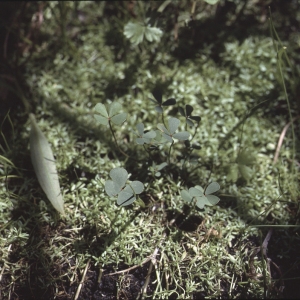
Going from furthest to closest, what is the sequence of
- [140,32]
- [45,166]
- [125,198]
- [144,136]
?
[140,32]
[45,166]
[144,136]
[125,198]

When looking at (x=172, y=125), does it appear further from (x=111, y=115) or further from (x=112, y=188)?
(x=112, y=188)

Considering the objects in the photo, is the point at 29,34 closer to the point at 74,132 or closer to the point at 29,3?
the point at 29,3

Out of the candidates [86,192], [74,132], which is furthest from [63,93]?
[86,192]

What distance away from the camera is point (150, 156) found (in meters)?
1.55

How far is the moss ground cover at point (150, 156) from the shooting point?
1.40 metres

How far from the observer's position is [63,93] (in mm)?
1922

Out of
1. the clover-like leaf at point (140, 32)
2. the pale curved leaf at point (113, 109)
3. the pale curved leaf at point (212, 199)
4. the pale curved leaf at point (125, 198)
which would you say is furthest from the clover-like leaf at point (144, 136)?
the clover-like leaf at point (140, 32)

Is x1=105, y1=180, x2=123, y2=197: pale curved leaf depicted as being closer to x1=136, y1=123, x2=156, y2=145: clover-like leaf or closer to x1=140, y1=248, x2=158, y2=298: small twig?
x1=136, y1=123, x2=156, y2=145: clover-like leaf

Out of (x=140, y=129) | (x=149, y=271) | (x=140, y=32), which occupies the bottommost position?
(x=149, y=271)

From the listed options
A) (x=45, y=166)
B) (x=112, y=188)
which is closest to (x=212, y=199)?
(x=112, y=188)

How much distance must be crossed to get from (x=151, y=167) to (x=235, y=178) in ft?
1.28

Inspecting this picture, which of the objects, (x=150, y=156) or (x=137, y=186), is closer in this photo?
(x=137, y=186)

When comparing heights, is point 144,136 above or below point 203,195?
above

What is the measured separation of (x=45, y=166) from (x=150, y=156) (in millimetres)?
473
